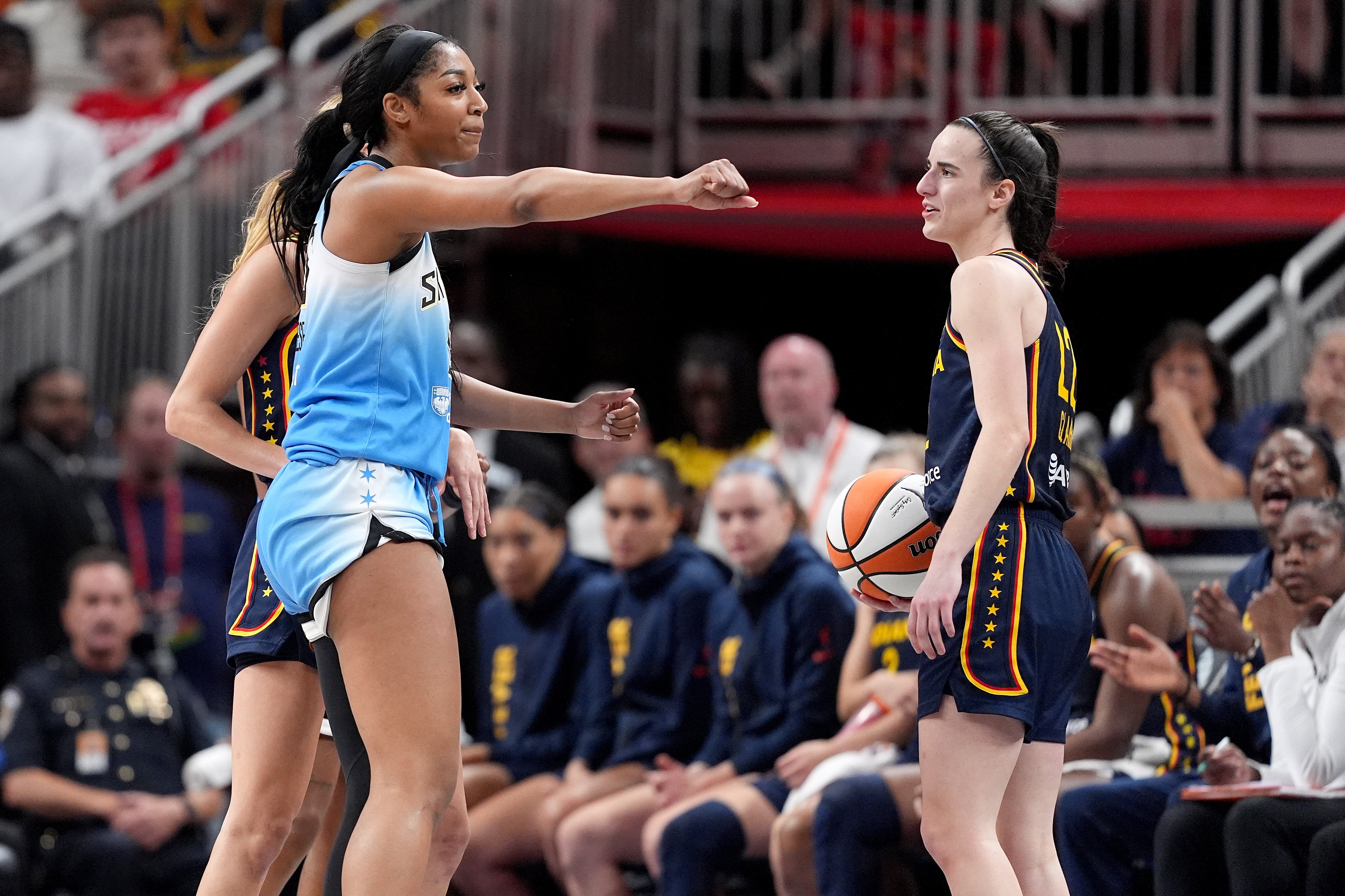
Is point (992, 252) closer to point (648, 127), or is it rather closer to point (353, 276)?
point (353, 276)

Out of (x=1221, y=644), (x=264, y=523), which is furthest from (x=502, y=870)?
(x=264, y=523)

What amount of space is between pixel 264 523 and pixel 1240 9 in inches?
315

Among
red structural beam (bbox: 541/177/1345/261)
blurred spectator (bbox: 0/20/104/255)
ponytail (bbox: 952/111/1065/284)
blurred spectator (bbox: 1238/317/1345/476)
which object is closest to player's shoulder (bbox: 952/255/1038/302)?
ponytail (bbox: 952/111/1065/284)

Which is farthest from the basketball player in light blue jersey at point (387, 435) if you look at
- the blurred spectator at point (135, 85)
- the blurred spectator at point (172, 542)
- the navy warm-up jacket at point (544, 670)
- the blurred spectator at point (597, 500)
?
the blurred spectator at point (135, 85)

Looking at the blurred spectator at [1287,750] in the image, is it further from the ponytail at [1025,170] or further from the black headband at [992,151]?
the black headband at [992,151]

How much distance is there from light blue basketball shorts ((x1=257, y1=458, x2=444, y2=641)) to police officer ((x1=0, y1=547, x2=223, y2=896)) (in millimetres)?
3447

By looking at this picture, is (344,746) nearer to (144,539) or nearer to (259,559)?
(259,559)

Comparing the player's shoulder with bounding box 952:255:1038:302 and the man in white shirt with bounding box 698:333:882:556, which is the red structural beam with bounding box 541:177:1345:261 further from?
the player's shoulder with bounding box 952:255:1038:302

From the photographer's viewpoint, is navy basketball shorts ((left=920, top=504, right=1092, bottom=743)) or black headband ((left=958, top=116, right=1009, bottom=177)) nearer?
navy basketball shorts ((left=920, top=504, right=1092, bottom=743))

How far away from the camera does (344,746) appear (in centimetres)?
345

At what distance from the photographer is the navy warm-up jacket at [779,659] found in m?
6.10

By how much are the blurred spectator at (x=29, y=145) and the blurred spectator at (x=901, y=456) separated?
5.22 metres

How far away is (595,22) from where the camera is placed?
32.6 ft

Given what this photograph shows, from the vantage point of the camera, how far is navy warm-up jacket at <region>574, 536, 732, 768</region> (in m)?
6.48
